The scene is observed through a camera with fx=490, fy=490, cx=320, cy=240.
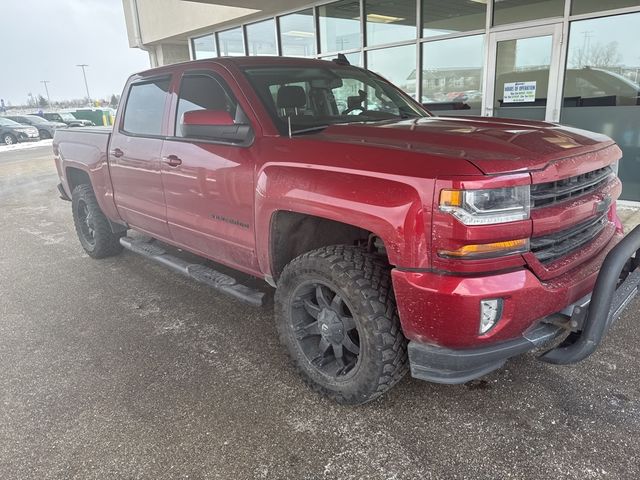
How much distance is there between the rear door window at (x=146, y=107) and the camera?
4094mm

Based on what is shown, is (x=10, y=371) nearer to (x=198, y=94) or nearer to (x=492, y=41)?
(x=198, y=94)

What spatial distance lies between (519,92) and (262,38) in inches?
288

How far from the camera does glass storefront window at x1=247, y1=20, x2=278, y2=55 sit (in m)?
12.2

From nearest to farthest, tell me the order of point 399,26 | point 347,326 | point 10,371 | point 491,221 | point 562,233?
point 491,221
point 562,233
point 347,326
point 10,371
point 399,26

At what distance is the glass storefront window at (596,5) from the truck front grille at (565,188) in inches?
204

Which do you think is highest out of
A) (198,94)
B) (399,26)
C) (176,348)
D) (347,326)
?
(399,26)

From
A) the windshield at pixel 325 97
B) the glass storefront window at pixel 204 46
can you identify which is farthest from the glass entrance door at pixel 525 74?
the glass storefront window at pixel 204 46

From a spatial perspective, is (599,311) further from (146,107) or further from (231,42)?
(231,42)

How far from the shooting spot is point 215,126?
127 inches

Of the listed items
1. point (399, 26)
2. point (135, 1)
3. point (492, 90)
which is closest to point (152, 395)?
point (492, 90)

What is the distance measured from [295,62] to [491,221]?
2.33 meters

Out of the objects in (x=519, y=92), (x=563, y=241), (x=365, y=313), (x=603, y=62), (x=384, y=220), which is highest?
(x=603, y=62)

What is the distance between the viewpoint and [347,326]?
2.77 meters

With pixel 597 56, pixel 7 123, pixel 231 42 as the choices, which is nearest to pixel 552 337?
pixel 597 56
